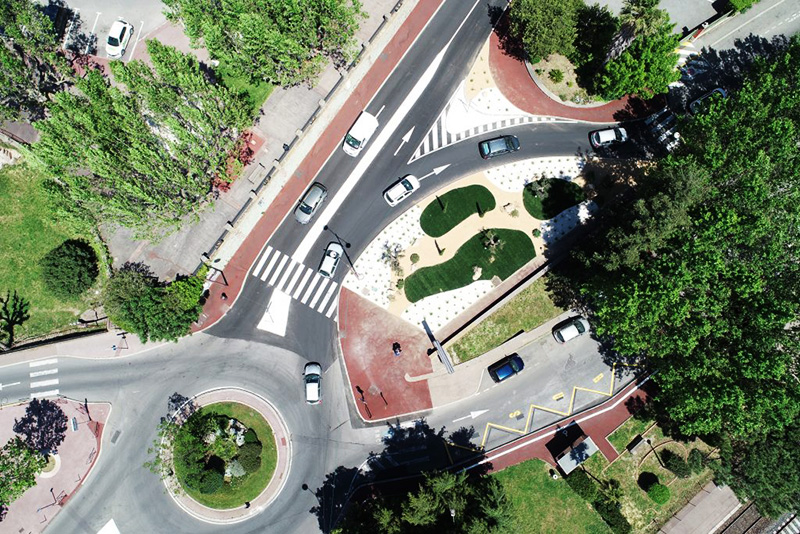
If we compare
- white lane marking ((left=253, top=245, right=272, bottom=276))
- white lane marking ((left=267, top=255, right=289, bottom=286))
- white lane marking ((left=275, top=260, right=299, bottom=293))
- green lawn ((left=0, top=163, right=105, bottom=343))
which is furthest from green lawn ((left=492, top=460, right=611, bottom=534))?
green lawn ((left=0, top=163, right=105, bottom=343))

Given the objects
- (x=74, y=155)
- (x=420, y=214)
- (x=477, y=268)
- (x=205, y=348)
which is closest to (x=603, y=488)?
(x=477, y=268)

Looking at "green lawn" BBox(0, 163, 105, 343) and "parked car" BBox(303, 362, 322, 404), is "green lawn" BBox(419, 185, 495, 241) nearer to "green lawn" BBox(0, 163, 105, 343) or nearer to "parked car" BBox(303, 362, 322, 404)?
"parked car" BBox(303, 362, 322, 404)

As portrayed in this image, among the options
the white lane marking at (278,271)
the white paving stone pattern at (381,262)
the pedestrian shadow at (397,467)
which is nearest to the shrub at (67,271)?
the white lane marking at (278,271)

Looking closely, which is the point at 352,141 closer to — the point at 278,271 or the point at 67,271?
the point at 278,271

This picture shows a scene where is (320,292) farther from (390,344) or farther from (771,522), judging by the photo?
(771,522)

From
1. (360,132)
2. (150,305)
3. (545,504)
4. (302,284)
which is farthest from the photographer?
(302,284)

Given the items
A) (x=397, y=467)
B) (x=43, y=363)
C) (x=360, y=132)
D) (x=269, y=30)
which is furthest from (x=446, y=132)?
(x=43, y=363)
